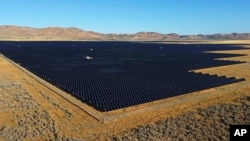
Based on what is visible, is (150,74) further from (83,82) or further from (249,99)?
(249,99)

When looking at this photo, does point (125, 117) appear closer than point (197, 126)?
No

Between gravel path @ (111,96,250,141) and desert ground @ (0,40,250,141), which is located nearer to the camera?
gravel path @ (111,96,250,141)

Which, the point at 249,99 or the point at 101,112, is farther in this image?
the point at 249,99

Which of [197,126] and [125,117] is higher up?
[197,126]

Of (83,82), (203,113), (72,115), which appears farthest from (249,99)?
(83,82)

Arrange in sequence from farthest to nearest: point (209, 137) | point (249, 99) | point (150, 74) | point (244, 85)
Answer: point (150, 74), point (244, 85), point (249, 99), point (209, 137)

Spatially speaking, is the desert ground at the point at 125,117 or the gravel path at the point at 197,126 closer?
the gravel path at the point at 197,126
